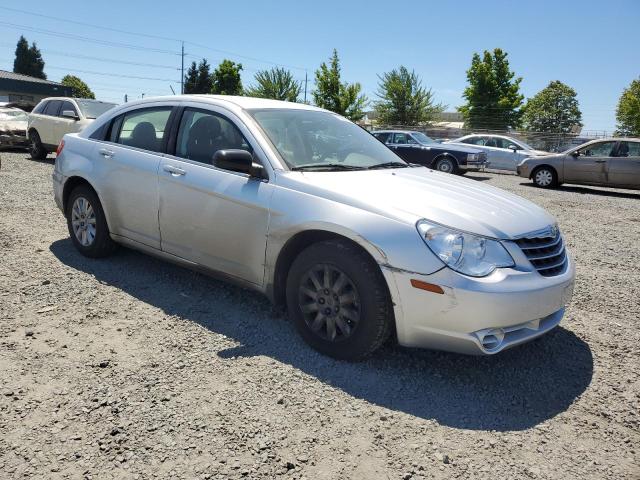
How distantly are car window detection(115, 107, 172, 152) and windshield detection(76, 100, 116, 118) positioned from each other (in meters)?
8.52

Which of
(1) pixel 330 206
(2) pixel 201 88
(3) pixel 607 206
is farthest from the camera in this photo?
(2) pixel 201 88

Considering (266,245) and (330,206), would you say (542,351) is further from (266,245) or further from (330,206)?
(266,245)

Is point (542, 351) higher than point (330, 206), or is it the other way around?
point (330, 206)

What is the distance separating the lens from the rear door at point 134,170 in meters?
4.35

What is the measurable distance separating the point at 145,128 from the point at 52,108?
34.4 ft

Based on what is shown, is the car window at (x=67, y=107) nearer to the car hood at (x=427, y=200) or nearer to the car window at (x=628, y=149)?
the car hood at (x=427, y=200)

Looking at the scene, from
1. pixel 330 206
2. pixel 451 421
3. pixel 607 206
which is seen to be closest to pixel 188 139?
pixel 330 206

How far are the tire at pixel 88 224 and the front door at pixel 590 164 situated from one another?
1313cm

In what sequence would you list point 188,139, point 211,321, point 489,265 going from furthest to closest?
point 188,139, point 211,321, point 489,265

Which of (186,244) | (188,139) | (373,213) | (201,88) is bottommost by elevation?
(186,244)

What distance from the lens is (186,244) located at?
4.09 m

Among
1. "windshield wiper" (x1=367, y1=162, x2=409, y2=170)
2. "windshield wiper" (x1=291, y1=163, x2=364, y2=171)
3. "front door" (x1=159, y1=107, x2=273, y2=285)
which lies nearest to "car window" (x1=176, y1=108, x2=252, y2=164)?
"front door" (x1=159, y1=107, x2=273, y2=285)

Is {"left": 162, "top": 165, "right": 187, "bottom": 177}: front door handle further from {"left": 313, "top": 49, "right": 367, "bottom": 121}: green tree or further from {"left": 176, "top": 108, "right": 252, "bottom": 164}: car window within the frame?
{"left": 313, "top": 49, "right": 367, "bottom": 121}: green tree

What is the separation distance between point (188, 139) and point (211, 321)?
1496 mm
